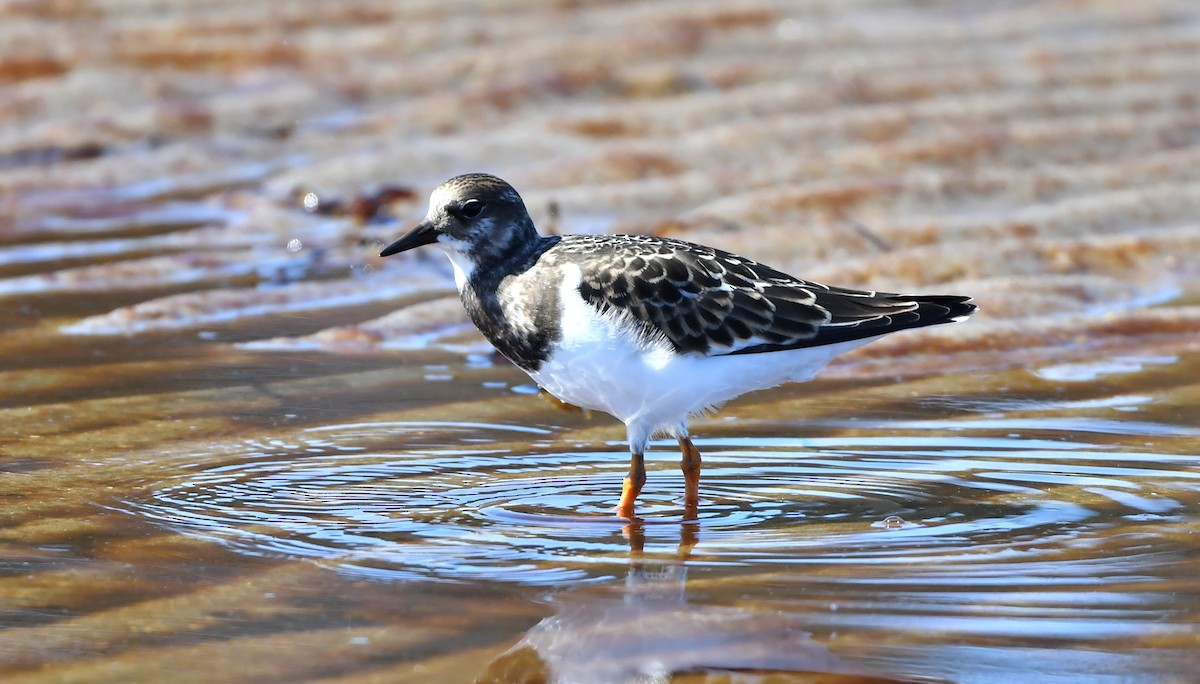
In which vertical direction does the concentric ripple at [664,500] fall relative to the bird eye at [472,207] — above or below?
below

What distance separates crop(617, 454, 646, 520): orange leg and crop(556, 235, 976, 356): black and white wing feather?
1.41ft

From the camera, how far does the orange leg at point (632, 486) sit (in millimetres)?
5684

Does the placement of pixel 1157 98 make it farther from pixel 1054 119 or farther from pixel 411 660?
pixel 411 660

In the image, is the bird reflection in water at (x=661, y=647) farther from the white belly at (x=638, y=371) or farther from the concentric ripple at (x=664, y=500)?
the white belly at (x=638, y=371)

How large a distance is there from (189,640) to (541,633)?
3.01 ft

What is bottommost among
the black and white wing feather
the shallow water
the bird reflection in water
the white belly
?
the bird reflection in water

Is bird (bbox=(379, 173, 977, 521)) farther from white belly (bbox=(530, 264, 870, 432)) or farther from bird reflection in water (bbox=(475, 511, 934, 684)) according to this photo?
bird reflection in water (bbox=(475, 511, 934, 684))

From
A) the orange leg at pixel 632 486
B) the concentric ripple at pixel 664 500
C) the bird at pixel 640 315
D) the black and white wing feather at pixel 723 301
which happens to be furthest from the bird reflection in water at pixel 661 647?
the black and white wing feather at pixel 723 301

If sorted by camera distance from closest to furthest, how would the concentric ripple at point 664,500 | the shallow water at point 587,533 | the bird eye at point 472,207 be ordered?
the shallow water at point 587,533
the concentric ripple at point 664,500
the bird eye at point 472,207

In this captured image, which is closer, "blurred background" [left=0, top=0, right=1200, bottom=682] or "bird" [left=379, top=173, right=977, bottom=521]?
"blurred background" [left=0, top=0, right=1200, bottom=682]

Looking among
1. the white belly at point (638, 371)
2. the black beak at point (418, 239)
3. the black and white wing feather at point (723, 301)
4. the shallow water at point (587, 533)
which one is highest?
the black beak at point (418, 239)

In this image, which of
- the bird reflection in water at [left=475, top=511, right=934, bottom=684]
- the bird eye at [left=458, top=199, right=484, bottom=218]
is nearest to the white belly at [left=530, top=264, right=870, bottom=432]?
the bird eye at [left=458, top=199, right=484, bottom=218]

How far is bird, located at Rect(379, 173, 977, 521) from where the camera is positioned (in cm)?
566

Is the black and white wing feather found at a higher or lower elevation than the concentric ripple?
higher
